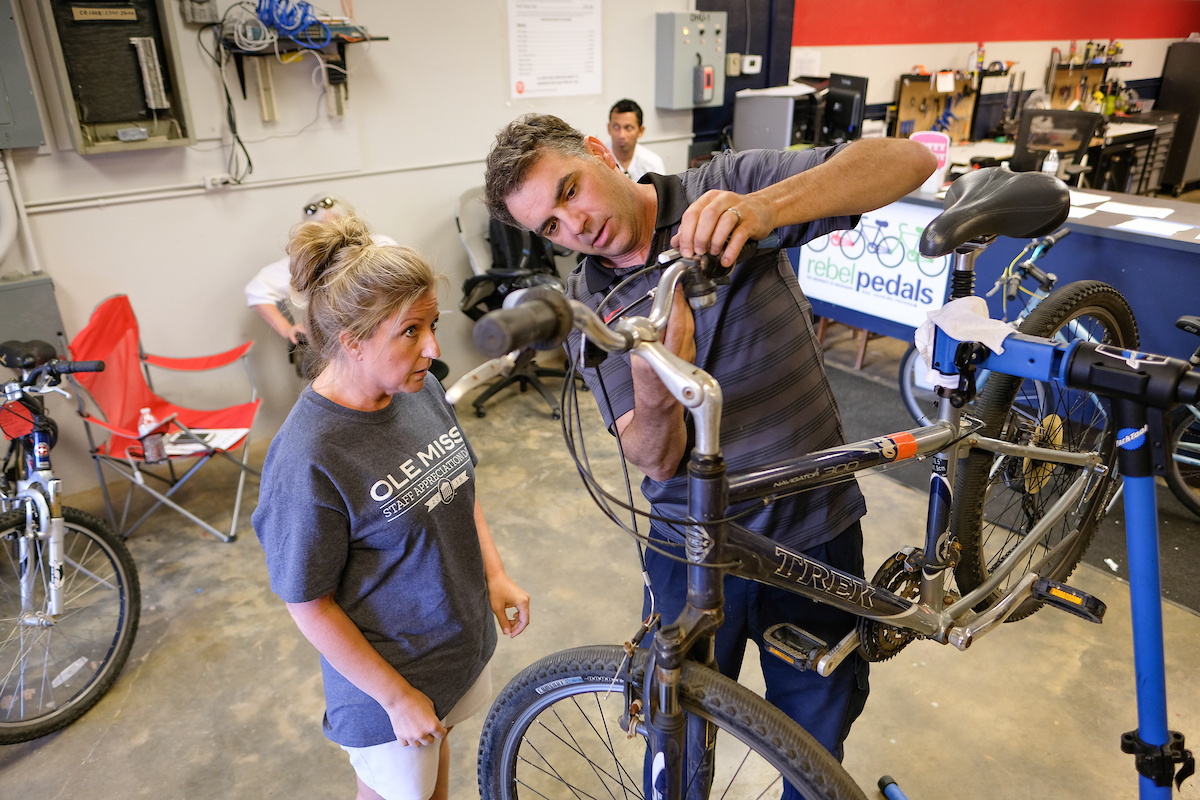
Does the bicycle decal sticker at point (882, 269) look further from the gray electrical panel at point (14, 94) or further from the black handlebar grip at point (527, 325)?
the gray electrical panel at point (14, 94)

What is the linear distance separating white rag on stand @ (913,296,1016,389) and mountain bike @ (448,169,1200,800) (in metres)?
→ 0.01

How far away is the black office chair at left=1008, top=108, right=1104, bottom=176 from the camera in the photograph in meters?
4.33

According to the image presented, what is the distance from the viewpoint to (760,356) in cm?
127

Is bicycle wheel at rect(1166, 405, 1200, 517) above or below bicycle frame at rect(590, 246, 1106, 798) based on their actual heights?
below

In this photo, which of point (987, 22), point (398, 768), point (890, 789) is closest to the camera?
point (398, 768)

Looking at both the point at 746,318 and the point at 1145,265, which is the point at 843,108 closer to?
the point at 1145,265

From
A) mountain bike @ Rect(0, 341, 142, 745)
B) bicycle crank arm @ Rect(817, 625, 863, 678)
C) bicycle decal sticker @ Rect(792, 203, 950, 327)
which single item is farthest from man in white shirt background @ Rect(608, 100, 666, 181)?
bicycle crank arm @ Rect(817, 625, 863, 678)

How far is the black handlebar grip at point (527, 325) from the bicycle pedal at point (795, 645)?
0.77m

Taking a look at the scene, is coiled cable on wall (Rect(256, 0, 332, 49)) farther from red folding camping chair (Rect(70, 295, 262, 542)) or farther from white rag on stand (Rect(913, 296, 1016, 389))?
white rag on stand (Rect(913, 296, 1016, 389))

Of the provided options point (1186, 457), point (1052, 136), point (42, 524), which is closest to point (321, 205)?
point (42, 524)

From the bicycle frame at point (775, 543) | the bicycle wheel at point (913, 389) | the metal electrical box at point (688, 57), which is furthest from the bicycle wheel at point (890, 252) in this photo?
the bicycle frame at point (775, 543)

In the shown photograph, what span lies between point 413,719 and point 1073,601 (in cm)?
124

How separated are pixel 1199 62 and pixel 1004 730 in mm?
8899

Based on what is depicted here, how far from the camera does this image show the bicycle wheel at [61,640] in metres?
2.20
